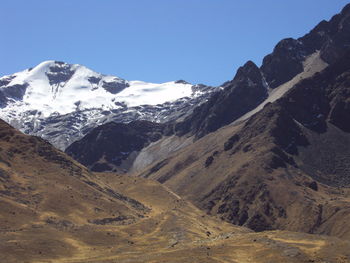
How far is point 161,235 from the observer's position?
461 feet

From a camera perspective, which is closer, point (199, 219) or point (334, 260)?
point (334, 260)

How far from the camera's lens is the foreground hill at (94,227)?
105062 mm

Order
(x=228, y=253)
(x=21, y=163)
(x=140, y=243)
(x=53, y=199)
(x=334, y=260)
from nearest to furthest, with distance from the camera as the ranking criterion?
(x=334, y=260), (x=228, y=253), (x=140, y=243), (x=53, y=199), (x=21, y=163)

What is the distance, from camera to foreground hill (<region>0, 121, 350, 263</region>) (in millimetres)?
105062

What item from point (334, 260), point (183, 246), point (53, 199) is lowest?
point (334, 260)

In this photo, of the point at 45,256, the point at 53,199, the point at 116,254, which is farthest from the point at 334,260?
the point at 53,199

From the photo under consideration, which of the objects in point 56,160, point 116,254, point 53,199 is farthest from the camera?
point 56,160

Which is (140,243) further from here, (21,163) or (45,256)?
(21,163)

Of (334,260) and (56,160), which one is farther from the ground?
(56,160)

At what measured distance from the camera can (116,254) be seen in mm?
112312

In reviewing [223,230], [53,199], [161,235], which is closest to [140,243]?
[161,235]

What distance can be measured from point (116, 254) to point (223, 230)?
245ft

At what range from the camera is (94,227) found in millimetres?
141500

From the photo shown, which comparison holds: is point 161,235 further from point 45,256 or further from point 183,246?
point 45,256
